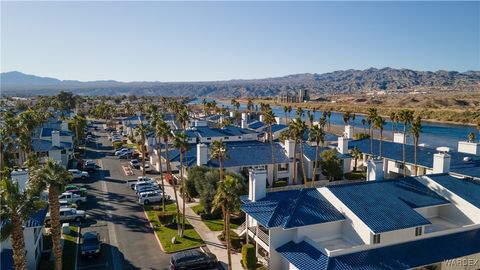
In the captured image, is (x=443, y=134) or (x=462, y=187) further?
(x=443, y=134)

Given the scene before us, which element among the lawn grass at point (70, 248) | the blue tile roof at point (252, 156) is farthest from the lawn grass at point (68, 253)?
the blue tile roof at point (252, 156)

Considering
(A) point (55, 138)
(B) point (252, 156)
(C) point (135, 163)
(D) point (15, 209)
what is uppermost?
(D) point (15, 209)

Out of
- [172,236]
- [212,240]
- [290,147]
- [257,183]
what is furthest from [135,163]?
[257,183]

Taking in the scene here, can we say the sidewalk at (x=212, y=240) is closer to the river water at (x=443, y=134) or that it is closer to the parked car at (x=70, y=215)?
the parked car at (x=70, y=215)

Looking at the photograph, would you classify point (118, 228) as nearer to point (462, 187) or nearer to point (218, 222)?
point (218, 222)

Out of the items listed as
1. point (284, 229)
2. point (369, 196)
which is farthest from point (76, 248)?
point (369, 196)

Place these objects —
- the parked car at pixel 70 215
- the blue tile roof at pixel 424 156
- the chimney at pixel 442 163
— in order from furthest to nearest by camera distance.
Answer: the blue tile roof at pixel 424 156, the parked car at pixel 70 215, the chimney at pixel 442 163

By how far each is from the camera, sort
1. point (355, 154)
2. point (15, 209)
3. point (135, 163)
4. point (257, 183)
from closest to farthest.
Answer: point (15, 209) < point (257, 183) < point (355, 154) < point (135, 163)
